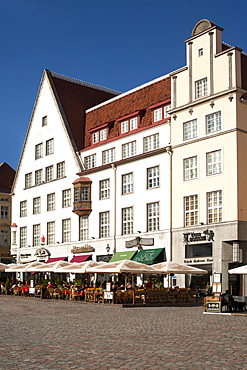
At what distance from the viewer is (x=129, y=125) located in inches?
2040

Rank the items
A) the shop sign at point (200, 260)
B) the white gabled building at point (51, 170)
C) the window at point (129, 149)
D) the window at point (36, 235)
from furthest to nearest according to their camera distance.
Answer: the window at point (36, 235), the white gabled building at point (51, 170), the window at point (129, 149), the shop sign at point (200, 260)

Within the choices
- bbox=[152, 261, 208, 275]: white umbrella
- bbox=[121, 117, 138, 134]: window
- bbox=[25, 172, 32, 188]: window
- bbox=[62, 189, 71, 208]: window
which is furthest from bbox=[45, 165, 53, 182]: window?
bbox=[152, 261, 208, 275]: white umbrella

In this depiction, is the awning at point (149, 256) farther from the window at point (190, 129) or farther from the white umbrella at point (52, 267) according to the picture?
the window at point (190, 129)

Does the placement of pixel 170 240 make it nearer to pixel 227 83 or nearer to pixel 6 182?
pixel 227 83

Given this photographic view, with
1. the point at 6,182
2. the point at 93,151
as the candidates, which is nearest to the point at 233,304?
the point at 93,151

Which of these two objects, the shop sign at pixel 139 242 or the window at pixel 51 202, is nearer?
the shop sign at pixel 139 242

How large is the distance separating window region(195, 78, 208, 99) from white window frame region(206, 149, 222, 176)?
4723mm

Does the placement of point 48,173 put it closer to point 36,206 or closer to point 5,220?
point 36,206

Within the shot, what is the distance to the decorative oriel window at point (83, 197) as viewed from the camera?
5412 cm

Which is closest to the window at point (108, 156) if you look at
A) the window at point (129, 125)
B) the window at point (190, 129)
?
the window at point (129, 125)

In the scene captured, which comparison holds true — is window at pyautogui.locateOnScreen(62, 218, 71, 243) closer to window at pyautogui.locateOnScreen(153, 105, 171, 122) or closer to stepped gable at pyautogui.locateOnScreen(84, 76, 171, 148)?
stepped gable at pyautogui.locateOnScreen(84, 76, 171, 148)

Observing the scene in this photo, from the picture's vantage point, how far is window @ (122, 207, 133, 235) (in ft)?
162

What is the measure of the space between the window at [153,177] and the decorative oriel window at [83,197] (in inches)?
323

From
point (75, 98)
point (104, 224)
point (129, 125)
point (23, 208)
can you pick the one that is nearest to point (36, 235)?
point (23, 208)
